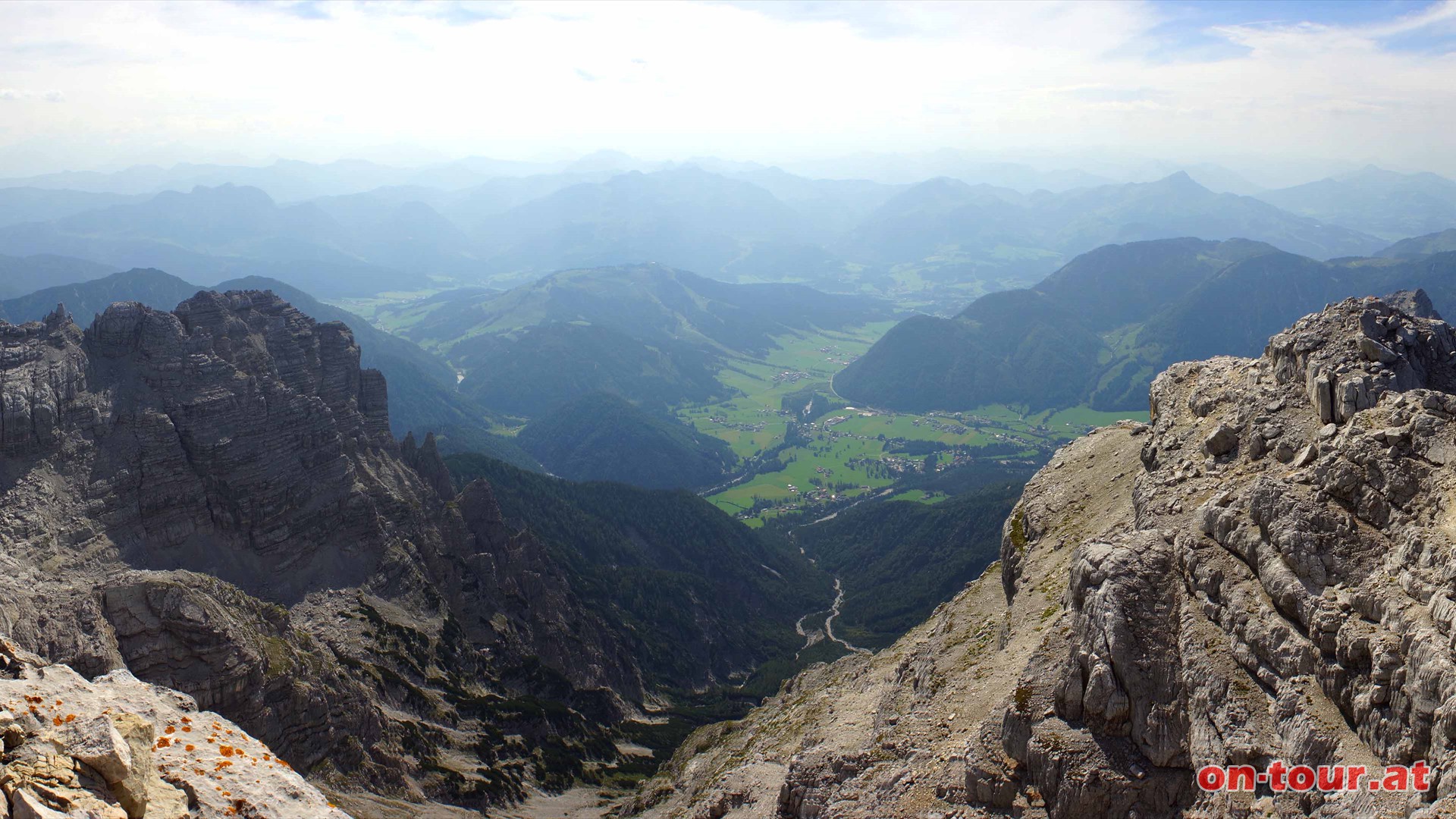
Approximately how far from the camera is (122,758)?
80.0 feet

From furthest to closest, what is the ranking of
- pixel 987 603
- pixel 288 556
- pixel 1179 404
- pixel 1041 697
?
Result: pixel 288 556 < pixel 987 603 < pixel 1179 404 < pixel 1041 697

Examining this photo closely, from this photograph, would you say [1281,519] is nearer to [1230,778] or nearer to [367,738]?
[1230,778]

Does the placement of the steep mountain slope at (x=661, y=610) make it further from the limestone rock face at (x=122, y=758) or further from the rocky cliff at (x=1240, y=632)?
the limestone rock face at (x=122, y=758)

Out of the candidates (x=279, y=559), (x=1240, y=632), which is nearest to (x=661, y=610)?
(x=279, y=559)

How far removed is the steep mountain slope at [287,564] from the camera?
7512 centimetres

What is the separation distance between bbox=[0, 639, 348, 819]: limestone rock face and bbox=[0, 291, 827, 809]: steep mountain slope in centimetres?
4348

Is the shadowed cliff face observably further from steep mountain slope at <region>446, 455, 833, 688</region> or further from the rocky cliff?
the rocky cliff

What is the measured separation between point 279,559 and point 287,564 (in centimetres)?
110

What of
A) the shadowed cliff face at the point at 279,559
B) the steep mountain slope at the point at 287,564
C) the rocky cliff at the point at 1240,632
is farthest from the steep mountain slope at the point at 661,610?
the rocky cliff at the point at 1240,632

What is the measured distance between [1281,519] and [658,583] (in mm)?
158192

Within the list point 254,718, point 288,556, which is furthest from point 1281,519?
point 288,556

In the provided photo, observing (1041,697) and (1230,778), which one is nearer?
(1230,778)

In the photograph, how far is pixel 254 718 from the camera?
2913 inches

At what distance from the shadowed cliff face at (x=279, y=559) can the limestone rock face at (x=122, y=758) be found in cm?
4325
